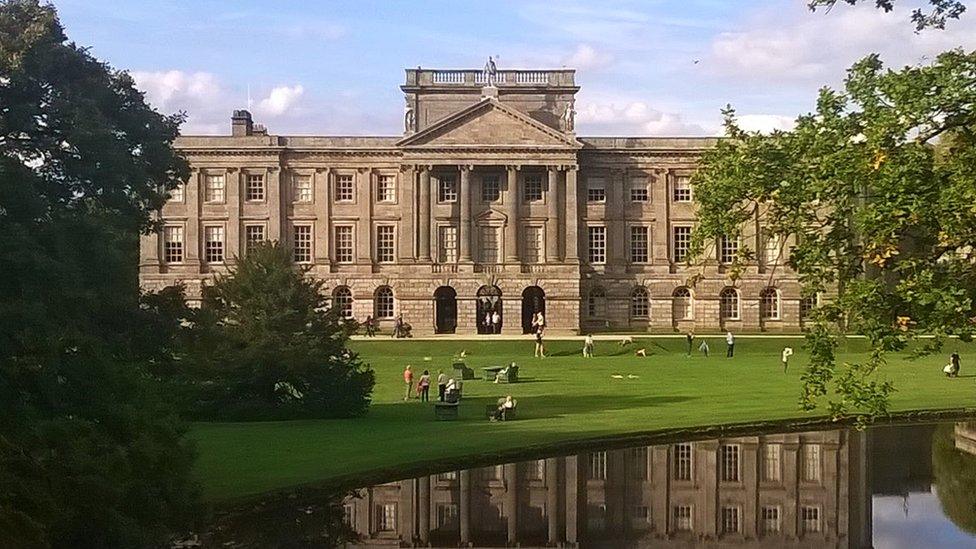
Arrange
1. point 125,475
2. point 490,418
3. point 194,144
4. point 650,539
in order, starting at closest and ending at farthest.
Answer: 1. point 125,475
2. point 650,539
3. point 490,418
4. point 194,144

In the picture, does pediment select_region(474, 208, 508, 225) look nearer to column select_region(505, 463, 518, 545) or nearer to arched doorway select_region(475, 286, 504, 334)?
arched doorway select_region(475, 286, 504, 334)

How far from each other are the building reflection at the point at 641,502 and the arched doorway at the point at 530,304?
142ft

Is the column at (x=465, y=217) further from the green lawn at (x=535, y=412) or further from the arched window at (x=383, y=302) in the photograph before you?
the green lawn at (x=535, y=412)

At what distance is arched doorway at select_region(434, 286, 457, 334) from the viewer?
6750 centimetres

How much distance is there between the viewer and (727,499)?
65.2 feet

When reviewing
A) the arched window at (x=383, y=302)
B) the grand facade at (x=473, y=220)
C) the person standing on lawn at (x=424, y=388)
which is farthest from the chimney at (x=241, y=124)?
the person standing on lawn at (x=424, y=388)

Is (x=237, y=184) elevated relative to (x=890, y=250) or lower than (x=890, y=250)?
elevated

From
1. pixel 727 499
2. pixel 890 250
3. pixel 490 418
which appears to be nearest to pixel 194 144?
pixel 490 418

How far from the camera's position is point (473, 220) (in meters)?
67.4

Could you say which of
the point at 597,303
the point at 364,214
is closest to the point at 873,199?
the point at 597,303

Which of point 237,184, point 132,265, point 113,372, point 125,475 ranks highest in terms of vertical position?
point 237,184

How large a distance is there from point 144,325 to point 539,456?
8190 mm

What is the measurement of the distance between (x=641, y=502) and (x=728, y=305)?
168ft

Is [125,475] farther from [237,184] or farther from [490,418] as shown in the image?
[237,184]
